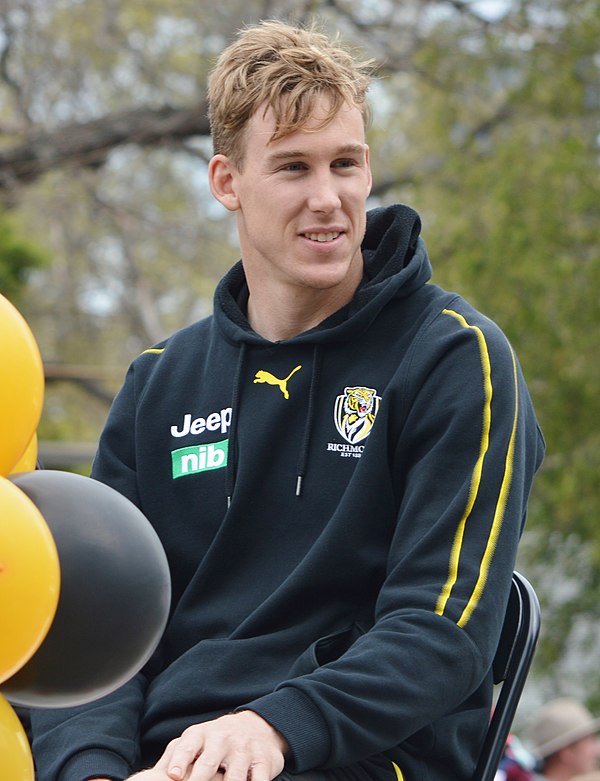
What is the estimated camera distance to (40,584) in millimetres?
1914

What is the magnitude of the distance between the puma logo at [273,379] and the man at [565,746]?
428 cm

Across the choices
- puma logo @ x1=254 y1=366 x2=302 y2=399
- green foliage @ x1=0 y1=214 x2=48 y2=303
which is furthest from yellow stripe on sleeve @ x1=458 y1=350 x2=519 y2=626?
green foliage @ x1=0 y1=214 x2=48 y2=303

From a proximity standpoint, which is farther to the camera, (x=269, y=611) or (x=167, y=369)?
(x=167, y=369)

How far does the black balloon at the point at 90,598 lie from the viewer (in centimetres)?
202

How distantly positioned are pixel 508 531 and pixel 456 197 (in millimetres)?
8333

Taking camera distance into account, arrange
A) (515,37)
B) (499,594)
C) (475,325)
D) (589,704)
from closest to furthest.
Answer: (499,594) < (475,325) < (589,704) < (515,37)

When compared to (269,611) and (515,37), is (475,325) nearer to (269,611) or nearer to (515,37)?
(269,611)

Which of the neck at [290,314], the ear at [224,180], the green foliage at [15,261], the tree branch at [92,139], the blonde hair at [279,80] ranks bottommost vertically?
the green foliage at [15,261]

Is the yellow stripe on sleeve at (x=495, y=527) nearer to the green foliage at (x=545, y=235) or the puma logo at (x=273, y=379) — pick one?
the puma logo at (x=273, y=379)

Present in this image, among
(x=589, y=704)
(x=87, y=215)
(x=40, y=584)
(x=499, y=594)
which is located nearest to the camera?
(x=40, y=584)

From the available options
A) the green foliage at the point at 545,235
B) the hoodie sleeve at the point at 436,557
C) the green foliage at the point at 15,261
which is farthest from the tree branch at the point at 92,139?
the hoodie sleeve at the point at 436,557

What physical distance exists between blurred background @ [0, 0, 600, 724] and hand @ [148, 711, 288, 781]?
463 cm

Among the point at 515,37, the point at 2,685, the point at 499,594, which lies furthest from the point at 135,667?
the point at 515,37

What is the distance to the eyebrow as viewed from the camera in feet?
8.02
